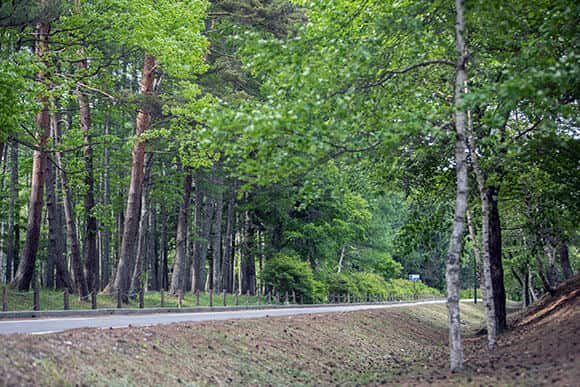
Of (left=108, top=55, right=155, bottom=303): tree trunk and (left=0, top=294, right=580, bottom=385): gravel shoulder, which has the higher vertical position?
(left=108, top=55, right=155, bottom=303): tree trunk

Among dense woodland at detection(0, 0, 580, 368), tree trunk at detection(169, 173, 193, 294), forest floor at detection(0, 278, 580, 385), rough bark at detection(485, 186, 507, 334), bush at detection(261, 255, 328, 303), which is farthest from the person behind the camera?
bush at detection(261, 255, 328, 303)

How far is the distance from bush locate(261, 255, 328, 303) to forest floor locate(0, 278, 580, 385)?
15462 millimetres

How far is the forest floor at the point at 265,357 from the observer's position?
8062mm

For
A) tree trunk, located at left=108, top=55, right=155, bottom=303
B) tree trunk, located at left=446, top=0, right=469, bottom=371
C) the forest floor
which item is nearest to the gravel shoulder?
the forest floor

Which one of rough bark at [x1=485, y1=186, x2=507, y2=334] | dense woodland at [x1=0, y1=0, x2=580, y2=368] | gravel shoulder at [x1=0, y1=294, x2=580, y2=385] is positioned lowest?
gravel shoulder at [x1=0, y1=294, x2=580, y2=385]

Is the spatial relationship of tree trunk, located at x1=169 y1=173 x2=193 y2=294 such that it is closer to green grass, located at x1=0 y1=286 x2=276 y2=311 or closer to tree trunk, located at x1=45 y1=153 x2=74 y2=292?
green grass, located at x1=0 y1=286 x2=276 y2=311

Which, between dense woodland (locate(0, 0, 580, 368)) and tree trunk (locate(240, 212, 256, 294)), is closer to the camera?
dense woodland (locate(0, 0, 580, 368))

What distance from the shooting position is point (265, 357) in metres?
12.2

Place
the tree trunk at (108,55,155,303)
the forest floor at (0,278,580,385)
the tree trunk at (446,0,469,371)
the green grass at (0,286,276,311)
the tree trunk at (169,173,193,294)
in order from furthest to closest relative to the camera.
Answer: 1. the tree trunk at (169,173,193,294)
2. the tree trunk at (108,55,155,303)
3. the green grass at (0,286,276,311)
4. the tree trunk at (446,0,469,371)
5. the forest floor at (0,278,580,385)

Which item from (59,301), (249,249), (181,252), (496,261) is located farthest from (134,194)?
(249,249)

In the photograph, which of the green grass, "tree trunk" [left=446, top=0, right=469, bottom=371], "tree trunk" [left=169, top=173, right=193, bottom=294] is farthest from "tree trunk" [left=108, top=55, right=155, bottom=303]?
"tree trunk" [left=446, top=0, right=469, bottom=371]

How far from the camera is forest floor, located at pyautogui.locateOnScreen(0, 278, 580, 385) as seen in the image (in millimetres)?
Answer: 8062

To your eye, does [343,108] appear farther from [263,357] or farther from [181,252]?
[181,252]

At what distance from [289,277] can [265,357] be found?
67.8 ft
